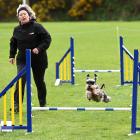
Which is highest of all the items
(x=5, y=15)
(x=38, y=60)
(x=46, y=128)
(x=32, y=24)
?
(x=5, y=15)

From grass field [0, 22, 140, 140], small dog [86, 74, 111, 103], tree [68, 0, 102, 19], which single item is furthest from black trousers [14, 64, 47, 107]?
tree [68, 0, 102, 19]

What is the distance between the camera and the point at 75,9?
61844 mm

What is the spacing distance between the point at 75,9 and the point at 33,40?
172 feet

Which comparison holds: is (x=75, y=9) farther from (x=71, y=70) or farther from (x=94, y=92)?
(x=94, y=92)

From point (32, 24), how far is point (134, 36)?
21621 millimetres

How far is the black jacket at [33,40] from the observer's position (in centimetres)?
969

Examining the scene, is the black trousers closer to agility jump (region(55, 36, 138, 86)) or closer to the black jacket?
the black jacket

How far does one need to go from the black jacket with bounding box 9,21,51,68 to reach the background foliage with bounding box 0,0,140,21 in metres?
49.2

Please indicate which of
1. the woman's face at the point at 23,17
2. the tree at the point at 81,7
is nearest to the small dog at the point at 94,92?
the woman's face at the point at 23,17

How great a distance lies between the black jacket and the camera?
9.69 metres

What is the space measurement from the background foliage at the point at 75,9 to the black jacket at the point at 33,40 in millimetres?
49230

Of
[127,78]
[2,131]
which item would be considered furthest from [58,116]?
[127,78]

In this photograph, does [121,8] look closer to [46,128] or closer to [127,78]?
[127,78]

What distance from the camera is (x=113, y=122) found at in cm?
914
